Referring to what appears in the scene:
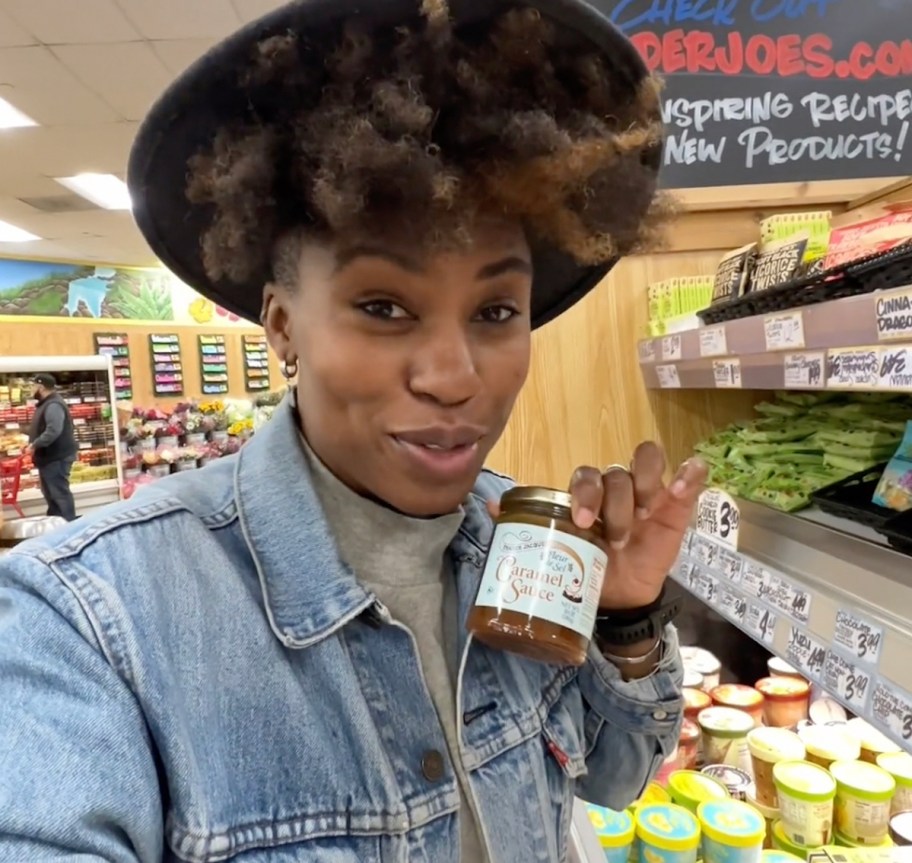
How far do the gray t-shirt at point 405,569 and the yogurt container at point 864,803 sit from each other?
3.10ft

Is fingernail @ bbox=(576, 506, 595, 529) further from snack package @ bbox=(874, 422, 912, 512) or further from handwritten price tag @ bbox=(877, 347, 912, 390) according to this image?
snack package @ bbox=(874, 422, 912, 512)

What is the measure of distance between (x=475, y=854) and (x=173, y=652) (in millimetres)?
392

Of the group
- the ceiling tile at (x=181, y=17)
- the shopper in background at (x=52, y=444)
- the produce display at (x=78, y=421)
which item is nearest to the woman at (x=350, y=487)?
the ceiling tile at (x=181, y=17)

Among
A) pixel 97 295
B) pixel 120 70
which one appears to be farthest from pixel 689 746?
pixel 97 295

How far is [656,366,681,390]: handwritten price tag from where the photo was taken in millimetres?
1711

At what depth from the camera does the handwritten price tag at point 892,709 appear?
82 centimetres

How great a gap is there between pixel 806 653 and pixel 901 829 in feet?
1.96

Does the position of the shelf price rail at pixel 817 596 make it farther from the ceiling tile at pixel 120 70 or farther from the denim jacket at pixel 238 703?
the ceiling tile at pixel 120 70

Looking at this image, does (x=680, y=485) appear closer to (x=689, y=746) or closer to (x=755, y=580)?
(x=755, y=580)

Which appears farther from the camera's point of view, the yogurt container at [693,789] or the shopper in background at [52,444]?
the shopper in background at [52,444]

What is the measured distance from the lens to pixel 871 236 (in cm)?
114

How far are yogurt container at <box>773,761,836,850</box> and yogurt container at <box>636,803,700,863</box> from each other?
0.18 meters

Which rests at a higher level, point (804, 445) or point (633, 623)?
point (804, 445)

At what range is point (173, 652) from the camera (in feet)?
2.05
